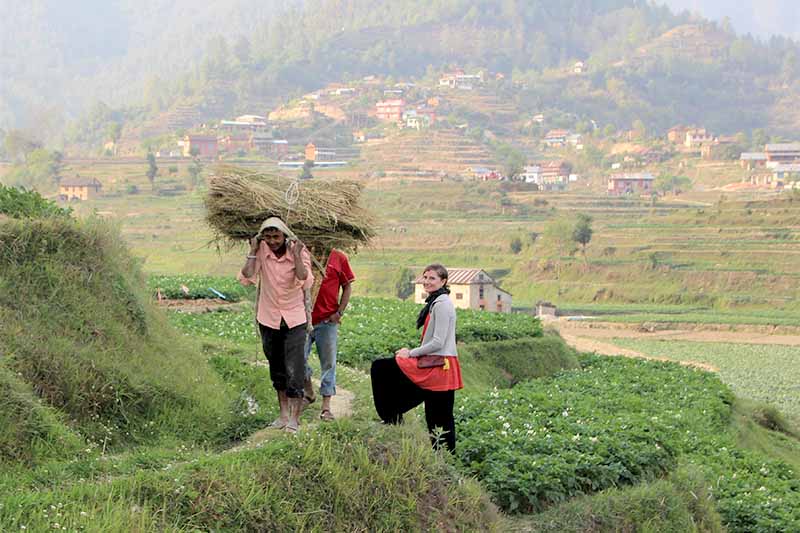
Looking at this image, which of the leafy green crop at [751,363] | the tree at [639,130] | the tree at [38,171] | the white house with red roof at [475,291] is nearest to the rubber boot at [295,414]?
the leafy green crop at [751,363]

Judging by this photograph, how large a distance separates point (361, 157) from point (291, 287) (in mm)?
123689

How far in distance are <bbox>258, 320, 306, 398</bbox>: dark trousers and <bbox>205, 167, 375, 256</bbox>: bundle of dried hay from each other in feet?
3.06

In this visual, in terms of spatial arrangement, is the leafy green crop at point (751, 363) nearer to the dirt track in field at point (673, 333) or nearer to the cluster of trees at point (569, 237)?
the dirt track in field at point (673, 333)

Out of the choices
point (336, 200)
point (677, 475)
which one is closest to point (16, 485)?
point (336, 200)

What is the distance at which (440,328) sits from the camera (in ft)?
27.5

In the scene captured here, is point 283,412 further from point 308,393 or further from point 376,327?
point 376,327

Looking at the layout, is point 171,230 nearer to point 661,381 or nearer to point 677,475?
point 661,381

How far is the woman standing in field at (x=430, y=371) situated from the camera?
8398mm

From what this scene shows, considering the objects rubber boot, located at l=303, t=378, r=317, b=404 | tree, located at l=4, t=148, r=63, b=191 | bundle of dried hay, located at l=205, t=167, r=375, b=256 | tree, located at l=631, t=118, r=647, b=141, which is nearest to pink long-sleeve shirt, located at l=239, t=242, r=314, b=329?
bundle of dried hay, located at l=205, t=167, r=375, b=256

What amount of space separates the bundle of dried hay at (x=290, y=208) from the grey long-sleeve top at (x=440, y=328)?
149cm

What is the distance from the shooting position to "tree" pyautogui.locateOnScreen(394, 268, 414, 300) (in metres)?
64.2

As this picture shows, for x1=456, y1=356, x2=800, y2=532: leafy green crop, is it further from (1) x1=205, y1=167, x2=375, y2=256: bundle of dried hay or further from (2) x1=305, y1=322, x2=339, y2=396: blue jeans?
(1) x1=205, y1=167, x2=375, y2=256: bundle of dried hay

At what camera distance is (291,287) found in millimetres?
8867

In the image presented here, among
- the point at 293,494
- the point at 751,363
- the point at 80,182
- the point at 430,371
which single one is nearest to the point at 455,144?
the point at 80,182
